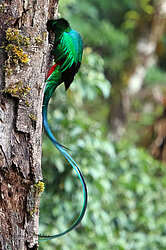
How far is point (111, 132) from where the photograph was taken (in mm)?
3863

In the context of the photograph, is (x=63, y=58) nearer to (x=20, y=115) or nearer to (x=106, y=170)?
(x=20, y=115)

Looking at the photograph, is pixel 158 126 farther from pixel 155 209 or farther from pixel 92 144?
pixel 92 144

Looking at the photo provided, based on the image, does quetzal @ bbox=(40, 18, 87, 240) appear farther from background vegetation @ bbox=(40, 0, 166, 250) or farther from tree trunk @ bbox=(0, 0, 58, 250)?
background vegetation @ bbox=(40, 0, 166, 250)

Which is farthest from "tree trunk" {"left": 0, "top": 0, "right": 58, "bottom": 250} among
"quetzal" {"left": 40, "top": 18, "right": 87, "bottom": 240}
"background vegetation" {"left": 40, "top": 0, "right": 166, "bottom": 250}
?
"background vegetation" {"left": 40, "top": 0, "right": 166, "bottom": 250}

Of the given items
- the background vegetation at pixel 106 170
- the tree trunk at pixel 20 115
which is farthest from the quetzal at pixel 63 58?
the background vegetation at pixel 106 170

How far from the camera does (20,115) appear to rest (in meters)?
0.91

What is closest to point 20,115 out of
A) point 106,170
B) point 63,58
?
point 63,58

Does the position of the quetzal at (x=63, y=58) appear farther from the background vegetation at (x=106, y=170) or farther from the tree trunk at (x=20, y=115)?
the background vegetation at (x=106, y=170)

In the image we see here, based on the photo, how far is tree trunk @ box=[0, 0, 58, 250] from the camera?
90cm

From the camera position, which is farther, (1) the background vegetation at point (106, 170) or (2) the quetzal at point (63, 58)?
(1) the background vegetation at point (106, 170)

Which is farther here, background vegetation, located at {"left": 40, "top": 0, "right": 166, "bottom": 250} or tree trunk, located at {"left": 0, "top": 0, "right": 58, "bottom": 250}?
background vegetation, located at {"left": 40, "top": 0, "right": 166, "bottom": 250}

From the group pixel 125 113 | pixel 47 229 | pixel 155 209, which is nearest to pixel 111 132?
pixel 125 113

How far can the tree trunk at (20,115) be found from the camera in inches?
35.4

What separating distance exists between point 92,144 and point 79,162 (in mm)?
172
